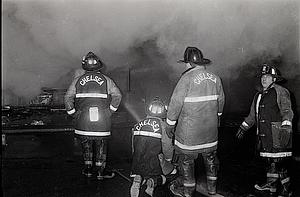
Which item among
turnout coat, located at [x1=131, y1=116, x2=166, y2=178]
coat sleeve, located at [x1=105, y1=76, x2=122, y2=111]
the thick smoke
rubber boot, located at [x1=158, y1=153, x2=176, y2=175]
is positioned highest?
the thick smoke

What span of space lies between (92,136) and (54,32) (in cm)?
373

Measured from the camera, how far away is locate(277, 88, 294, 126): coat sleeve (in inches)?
148

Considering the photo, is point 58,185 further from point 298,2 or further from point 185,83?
point 298,2

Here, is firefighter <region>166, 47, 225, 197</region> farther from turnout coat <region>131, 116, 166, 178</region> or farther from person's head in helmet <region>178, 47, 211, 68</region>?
turnout coat <region>131, 116, 166, 178</region>

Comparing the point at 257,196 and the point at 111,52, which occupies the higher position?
the point at 111,52

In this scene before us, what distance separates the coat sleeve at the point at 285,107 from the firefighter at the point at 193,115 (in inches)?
28.6

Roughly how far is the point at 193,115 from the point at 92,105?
158cm

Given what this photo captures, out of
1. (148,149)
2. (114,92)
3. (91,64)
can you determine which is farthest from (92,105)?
(148,149)

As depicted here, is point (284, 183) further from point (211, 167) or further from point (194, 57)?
point (194, 57)

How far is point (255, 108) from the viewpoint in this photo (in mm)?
4105

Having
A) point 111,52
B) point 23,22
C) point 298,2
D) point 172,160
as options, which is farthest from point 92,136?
point 298,2

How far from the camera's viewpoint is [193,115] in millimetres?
3621

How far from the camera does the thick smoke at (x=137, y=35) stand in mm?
7109

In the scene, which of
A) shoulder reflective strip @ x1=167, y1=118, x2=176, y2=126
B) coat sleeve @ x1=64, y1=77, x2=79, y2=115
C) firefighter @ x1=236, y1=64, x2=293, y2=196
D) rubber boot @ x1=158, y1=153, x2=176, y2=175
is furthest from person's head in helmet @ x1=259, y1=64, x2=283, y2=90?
coat sleeve @ x1=64, y1=77, x2=79, y2=115
